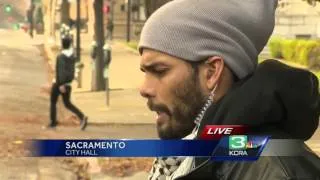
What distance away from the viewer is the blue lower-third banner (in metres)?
0.94

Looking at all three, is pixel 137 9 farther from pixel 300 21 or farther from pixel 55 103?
pixel 55 103

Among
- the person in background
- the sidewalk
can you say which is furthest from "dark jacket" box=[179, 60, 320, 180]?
the person in background

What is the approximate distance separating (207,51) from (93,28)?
2.26m

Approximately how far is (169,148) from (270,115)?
299mm

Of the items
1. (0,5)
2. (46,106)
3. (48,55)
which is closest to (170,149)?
(0,5)

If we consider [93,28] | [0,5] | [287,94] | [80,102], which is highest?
[287,94]

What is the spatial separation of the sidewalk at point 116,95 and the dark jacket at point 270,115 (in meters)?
1.86

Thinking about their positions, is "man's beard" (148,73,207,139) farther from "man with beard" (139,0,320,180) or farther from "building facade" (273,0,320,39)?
"building facade" (273,0,320,39)

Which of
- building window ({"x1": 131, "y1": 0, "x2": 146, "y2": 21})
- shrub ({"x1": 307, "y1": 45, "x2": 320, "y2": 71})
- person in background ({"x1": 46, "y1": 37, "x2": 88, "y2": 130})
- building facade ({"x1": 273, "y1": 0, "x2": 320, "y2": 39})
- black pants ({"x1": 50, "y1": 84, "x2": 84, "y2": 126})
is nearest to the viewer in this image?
building window ({"x1": 131, "y1": 0, "x2": 146, "y2": 21})

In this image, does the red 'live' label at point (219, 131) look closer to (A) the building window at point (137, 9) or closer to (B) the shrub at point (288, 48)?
(A) the building window at point (137, 9)

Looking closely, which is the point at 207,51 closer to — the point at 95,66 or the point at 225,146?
the point at 225,146

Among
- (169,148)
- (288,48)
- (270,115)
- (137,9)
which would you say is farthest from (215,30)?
(288,48)

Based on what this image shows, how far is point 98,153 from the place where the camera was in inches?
49.2

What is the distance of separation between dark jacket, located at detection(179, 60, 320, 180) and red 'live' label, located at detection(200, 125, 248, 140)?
14 mm
